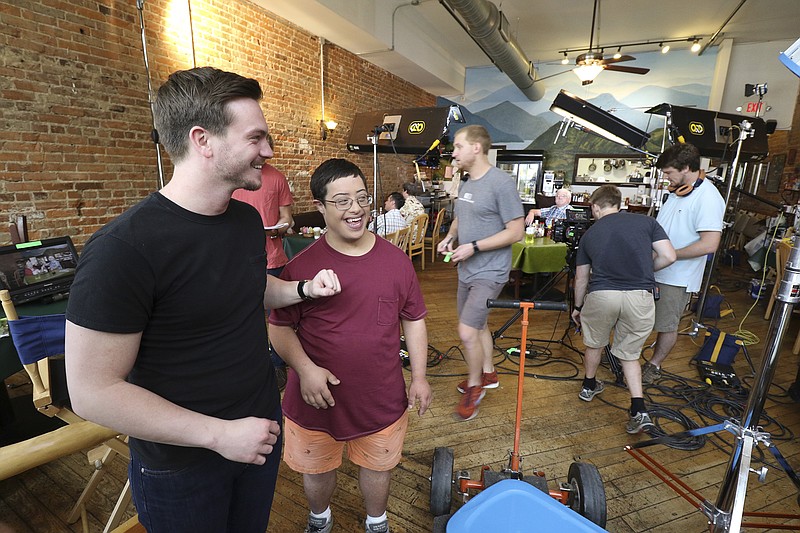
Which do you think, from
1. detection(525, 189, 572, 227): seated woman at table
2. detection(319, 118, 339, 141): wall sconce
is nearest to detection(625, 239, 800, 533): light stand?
detection(525, 189, 572, 227): seated woman at table

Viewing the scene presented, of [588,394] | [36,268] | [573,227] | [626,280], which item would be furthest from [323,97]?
[588,394]

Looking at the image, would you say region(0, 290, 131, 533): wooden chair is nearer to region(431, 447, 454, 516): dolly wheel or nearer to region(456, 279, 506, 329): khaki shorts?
region(431, 447, 454, 516): dolly wheel

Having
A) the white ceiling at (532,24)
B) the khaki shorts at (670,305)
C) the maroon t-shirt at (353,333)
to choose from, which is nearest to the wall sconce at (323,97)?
the white ceiling at (532,24)

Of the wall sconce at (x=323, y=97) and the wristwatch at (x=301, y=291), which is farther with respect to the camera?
the wall sconce at (x=323, y=97)

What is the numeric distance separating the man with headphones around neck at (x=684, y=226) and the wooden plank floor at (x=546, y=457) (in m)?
0.62

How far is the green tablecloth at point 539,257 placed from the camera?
168 inches

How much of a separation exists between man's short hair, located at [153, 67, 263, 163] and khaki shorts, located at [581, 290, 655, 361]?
90.3 inches

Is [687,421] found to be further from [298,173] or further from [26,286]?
[298,173]

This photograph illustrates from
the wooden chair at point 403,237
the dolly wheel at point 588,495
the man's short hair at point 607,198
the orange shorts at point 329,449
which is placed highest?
the man's short hair at point 607,198

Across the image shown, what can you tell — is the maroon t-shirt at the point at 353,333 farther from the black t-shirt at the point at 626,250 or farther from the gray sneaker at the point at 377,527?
the black t-shirt at the point at 626,250

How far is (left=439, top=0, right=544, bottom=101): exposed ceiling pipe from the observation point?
5.15 m

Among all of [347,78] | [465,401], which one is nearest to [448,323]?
[465,401]

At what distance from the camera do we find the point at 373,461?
1414 millimetres

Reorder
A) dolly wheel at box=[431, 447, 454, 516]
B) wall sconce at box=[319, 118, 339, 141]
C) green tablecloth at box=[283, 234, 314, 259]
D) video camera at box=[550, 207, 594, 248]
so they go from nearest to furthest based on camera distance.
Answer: dolly wheel at box=[431, 447, 454, 516] < video camera at box=[550, 207, 594, 248] < green tablecloth at box=[283, 234, 314, 259] < wall sconce at box=[319, 118, 339, 141]
